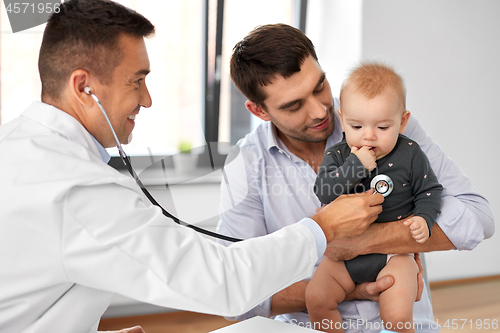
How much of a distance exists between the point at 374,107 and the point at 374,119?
3 cm

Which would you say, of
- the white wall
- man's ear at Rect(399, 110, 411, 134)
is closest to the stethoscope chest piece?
man's ear at Rect(399, 110, 411, 134)

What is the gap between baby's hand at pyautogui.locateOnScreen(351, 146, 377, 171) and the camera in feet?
3.59

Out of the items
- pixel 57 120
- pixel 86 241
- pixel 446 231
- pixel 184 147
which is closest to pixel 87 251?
pixel 86 241

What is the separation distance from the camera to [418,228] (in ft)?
3.54

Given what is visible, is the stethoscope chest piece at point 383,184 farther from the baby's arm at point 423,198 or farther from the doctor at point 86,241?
the doctor at point 86,241

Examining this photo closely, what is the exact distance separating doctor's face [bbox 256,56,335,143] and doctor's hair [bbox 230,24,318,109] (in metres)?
0.03

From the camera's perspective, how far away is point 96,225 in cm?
70

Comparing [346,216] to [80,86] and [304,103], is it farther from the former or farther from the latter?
→ [80,86]

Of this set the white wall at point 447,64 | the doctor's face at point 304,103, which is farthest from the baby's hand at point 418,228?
the white wall at point 447,64

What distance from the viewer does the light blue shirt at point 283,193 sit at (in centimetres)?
125

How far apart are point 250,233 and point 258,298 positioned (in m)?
0.56

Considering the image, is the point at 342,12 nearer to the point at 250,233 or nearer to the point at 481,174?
the point at 481,174

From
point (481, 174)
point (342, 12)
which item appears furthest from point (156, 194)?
point (481, 174)

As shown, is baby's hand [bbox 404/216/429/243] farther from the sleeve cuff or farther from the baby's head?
the sleeve cuff
